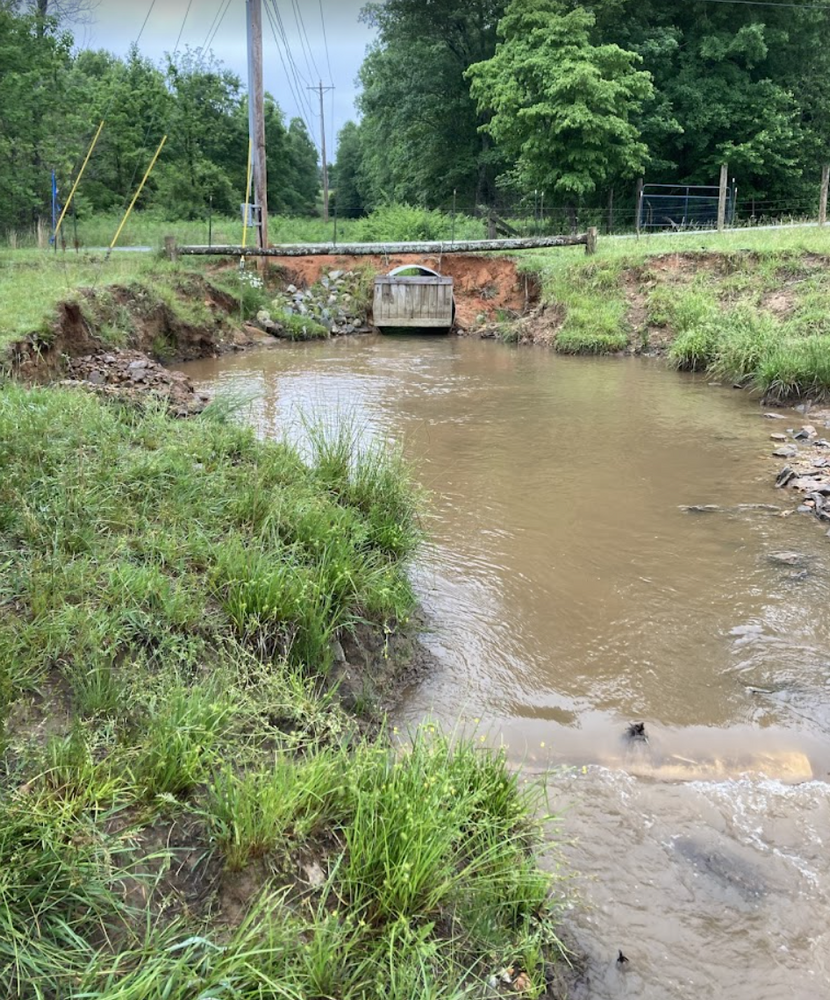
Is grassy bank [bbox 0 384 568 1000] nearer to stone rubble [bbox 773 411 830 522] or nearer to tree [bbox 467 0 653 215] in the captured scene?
stone rubble [bbox 773 411 830 522]

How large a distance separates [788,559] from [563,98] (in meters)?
21.9

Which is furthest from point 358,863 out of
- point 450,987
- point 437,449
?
point 437,449

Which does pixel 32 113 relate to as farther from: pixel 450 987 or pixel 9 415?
pixel 450 987

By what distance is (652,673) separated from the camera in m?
4.25

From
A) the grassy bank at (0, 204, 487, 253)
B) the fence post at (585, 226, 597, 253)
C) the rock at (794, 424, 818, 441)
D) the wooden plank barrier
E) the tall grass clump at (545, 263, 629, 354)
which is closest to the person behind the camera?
the rock at (794, 424, 818, 441)

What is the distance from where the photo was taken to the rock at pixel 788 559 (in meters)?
5.65

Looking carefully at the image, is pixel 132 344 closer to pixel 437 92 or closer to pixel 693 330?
pixel 693 330

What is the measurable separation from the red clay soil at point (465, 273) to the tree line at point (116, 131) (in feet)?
28.5

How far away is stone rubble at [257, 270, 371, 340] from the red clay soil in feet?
1.02

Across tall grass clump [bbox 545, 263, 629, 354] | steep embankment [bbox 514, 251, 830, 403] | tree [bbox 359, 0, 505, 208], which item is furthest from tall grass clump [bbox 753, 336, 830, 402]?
tree [bbox 359, 0, 505, 208]

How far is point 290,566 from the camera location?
3895mm

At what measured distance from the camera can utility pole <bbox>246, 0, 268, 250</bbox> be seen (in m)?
18.2

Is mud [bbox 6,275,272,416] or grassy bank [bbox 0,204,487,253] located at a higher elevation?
grassy bank [bbox 0,204,487,253]

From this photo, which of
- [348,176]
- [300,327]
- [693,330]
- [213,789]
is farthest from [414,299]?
[348,176]
